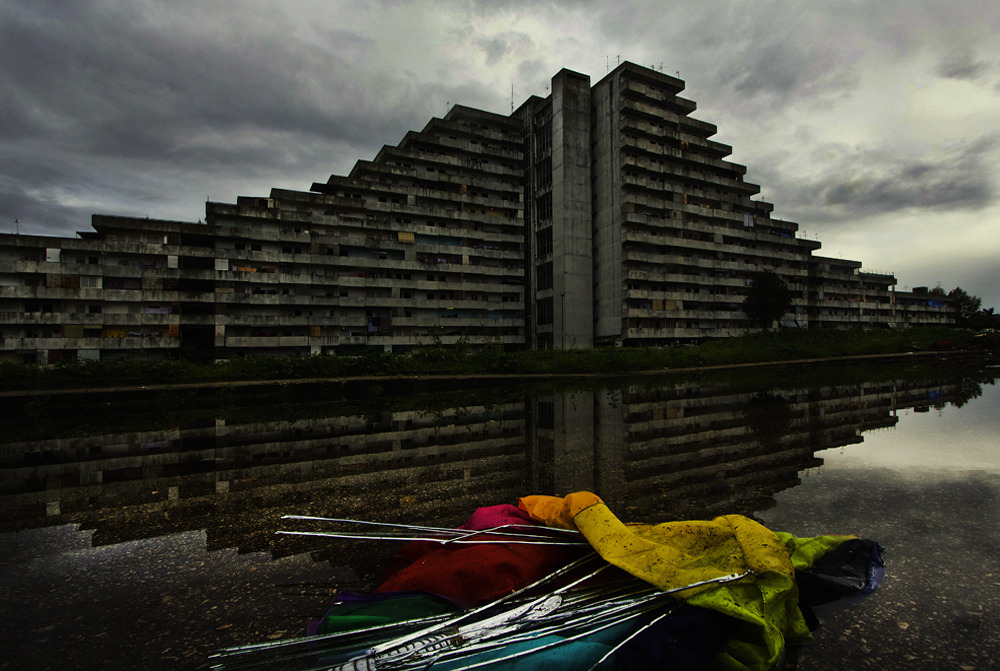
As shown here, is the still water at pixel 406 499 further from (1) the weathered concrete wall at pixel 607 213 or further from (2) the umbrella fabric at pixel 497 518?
(1) the weathered concrete wall at pixel 607 213

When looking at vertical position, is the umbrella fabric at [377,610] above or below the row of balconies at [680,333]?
below

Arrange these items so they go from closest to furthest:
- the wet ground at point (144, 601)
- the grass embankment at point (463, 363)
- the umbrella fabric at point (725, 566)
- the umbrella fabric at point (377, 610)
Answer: the umbrella fabric at point (725, 566) < the umbrella fabric at point (377, 610) < the wet ground at point (144, 601) < the grass embankment at point (463, 363)

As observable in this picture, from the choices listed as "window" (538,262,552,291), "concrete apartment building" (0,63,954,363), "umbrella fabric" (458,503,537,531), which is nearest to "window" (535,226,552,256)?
"concrete apartment building" (0,63,954,363)

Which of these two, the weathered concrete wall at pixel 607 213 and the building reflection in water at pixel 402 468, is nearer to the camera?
the building reflection in water at pixel 402 468

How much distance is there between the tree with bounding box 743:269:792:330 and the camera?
52812 mm

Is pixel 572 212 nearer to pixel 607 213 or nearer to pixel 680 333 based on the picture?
pixel 607 213

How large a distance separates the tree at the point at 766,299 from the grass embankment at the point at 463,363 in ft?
22.4

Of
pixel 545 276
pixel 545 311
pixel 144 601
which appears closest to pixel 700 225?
pixel 545 276

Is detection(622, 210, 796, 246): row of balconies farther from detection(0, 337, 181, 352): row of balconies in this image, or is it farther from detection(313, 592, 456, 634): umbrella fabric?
detection(313, 592, 456, 634): umbrella fabric

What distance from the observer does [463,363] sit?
27906mm

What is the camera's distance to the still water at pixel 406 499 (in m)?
3.47

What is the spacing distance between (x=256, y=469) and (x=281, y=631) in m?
5.53

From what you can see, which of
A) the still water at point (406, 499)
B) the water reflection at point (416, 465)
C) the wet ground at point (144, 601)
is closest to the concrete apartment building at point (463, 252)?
the water reflection at point (416, 465)

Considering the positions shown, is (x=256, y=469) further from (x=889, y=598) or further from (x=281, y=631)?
(x=889, y=598)
